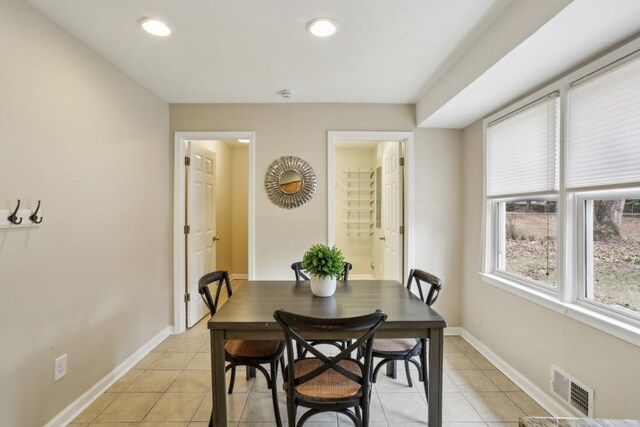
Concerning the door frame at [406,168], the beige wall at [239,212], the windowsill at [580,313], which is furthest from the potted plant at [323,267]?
the beige wall at [239,212]

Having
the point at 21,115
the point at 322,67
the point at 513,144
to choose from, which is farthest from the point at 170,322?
the point at 513,144

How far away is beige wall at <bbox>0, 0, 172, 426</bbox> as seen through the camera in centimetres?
158

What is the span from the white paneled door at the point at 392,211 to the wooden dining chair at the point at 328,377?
1883mm

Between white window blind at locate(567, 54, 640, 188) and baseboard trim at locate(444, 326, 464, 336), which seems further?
baseboard trim at locate(444, 326, 464, 336)

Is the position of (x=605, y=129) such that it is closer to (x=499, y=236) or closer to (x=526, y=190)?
(x=526, y=190)

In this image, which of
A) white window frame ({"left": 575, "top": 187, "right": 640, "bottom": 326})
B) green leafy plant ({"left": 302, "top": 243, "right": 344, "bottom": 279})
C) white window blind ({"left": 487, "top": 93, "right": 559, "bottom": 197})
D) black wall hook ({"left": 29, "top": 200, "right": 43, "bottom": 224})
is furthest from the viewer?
white window blind ({"left": 487, "top": 93, "right": 559, "bottom": 197})

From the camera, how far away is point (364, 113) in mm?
3211

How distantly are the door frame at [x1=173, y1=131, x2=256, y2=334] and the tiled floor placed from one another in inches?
27.2

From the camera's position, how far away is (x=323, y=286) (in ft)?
6.45

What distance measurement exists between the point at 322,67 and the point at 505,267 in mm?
2264

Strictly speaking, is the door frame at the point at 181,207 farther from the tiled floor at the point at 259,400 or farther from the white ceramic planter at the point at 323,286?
the white ceramic planter at the point at 323,286

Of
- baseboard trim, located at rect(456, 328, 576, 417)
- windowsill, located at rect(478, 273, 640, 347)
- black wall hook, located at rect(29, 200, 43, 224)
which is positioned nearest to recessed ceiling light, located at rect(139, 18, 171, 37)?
black wall hook, located at rect(29, 200, 43, 224)

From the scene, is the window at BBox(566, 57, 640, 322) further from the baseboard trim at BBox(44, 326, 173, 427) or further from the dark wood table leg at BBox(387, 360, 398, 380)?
the baseboard trim at BBox(44, 326, 173, 427)

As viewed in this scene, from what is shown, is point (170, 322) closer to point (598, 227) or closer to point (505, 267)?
point (505, 267)
